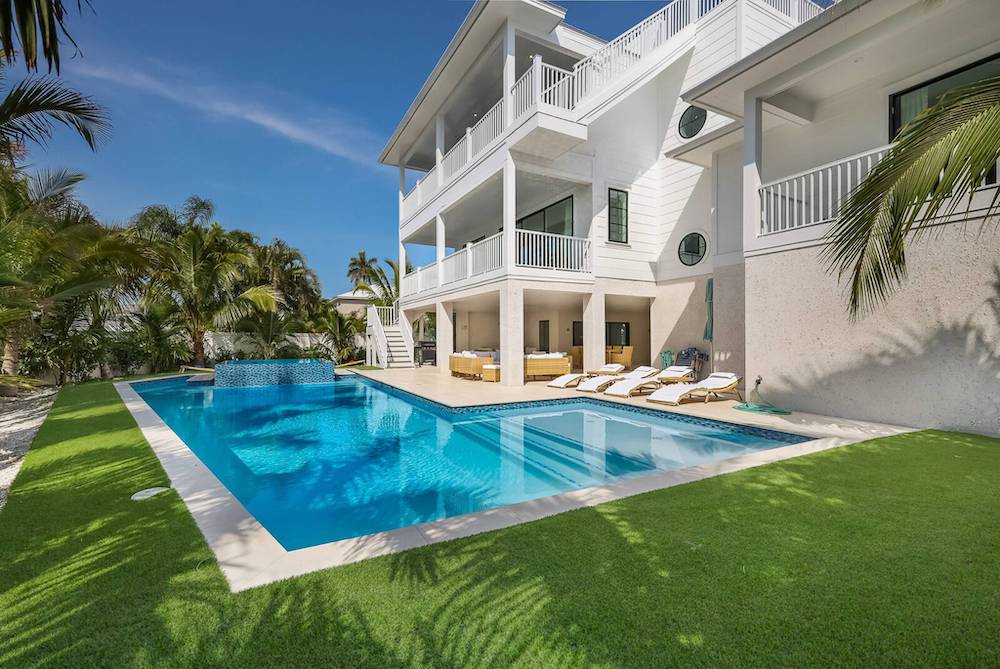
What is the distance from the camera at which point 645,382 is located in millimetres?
10953

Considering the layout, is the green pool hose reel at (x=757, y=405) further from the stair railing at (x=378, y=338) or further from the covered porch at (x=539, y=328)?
the stair railing at (x=378, y=338)

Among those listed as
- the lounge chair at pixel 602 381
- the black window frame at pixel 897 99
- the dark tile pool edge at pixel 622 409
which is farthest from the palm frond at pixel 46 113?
the black window frame at pixel 897 99

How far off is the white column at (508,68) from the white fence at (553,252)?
324 centimetres

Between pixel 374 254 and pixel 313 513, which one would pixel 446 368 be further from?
pixel 374 254

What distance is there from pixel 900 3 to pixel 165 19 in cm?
1953

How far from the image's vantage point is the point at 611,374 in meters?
12.9

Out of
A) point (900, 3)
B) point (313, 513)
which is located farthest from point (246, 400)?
point (900, 3)

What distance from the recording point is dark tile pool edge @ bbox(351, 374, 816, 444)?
7.10 m

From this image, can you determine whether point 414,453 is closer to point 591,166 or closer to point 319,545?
point 319,545

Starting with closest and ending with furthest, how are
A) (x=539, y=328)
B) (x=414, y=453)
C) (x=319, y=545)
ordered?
(x=319, y=545) → (x=414, y=453) → (x=539, y=328)

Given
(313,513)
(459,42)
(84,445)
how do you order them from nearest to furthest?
(313,513) → (84,445) → (459,42)

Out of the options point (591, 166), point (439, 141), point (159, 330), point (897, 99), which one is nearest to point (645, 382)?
point (591, 166)

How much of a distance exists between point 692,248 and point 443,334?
9.10m

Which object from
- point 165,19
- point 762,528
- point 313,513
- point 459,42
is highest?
point 165,19
